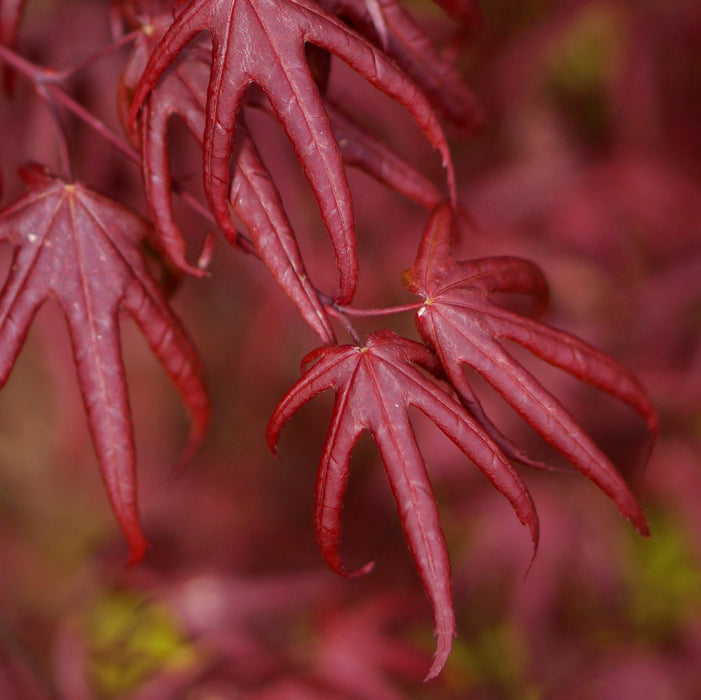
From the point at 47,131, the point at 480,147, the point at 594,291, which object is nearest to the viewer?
the point at 47,131

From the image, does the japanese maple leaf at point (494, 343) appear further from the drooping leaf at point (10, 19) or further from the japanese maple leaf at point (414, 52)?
the drooping leaf at point (10, 19)

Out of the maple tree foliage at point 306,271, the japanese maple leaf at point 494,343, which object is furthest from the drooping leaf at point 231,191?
the japanese maple leaf at point 494,343

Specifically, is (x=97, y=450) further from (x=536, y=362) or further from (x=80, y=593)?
(x=80, y=593)

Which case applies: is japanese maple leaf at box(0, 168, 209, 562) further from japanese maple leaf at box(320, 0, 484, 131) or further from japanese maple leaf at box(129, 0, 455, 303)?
japanese maple leaf at box(320, 0, 484, 131)

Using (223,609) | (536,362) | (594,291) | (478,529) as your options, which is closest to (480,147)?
(594,291)

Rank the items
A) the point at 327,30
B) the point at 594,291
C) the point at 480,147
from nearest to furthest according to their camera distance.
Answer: the point at 327,30 < the point at 594,291 < the point at 480,147

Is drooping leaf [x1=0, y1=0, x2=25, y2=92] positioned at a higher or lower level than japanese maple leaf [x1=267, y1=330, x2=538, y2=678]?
higher

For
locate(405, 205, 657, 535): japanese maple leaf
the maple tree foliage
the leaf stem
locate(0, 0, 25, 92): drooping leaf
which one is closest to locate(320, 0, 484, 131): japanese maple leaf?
the maple tree foliage
